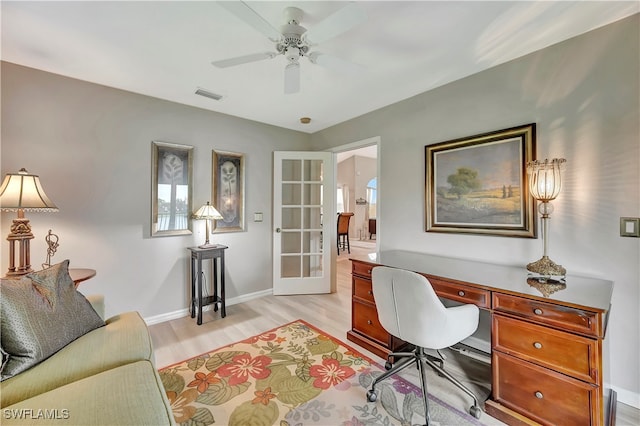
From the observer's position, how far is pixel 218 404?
65.7 inches

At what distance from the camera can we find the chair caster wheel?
1.55m

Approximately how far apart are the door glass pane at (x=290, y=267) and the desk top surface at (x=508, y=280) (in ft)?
5.41

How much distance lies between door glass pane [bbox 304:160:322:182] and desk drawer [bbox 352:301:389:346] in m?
1.98

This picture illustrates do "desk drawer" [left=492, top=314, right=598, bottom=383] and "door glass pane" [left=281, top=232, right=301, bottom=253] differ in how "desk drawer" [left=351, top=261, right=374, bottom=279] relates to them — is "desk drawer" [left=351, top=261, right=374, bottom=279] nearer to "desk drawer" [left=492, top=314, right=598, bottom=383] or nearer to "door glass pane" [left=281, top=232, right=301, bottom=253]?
"desk drawer" [left=492, top=314, right=598, bottom=383]

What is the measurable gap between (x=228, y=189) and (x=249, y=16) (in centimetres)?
233

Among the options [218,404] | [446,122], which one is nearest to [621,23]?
[446,122]

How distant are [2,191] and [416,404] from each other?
3075 mm

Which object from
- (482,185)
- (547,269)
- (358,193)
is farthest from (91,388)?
(358,193)

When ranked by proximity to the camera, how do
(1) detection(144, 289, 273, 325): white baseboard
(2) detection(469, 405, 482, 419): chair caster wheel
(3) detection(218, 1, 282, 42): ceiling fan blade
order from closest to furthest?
(3) detection(218, 1, 282, 42): ceiling fan blade, (2) detection(469, 405, 482, 419): chair caster wheel, (1) detection(144, 289, 273, 325): white baseboard

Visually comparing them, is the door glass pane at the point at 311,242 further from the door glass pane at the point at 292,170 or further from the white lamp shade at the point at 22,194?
the white lamp shade at the point at 22,194

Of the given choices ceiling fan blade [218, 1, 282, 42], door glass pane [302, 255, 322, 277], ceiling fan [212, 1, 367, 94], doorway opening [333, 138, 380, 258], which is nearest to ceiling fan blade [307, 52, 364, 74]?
ceiling fan [212, 1, 367, 94]

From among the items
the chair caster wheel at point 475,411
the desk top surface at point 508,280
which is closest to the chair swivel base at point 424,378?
the chair caster wheel at point 475,411

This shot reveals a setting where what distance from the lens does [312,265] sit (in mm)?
3850

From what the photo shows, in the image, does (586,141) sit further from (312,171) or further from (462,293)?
(312,171)
